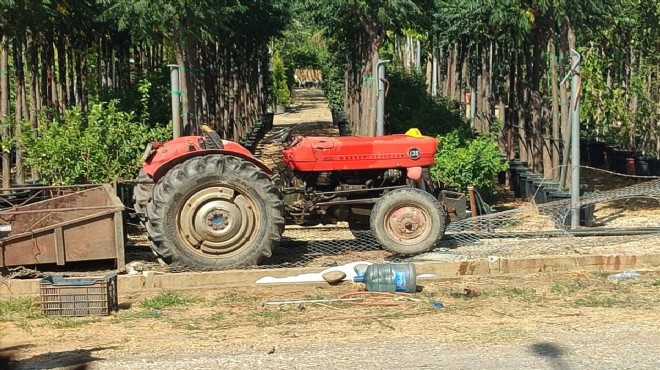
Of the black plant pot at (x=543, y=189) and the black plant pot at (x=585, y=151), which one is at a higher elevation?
the black plant pot at (x=585, y=151)

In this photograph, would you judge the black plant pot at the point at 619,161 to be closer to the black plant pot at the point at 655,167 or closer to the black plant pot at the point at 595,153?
the black plant pot at the point at 595,153

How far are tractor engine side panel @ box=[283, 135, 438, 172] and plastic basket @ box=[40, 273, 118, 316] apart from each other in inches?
126

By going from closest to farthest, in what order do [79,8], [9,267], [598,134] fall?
[9,267] < [79,8] < [598,134]

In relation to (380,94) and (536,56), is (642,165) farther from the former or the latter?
(380,94)

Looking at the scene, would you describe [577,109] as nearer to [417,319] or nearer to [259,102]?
[417,319]

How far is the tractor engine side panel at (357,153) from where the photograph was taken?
10.9 meters

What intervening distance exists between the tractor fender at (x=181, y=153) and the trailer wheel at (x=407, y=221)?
4.37ft

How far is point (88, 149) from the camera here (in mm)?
12773

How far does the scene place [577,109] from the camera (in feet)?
39.9

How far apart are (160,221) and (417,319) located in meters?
3.12

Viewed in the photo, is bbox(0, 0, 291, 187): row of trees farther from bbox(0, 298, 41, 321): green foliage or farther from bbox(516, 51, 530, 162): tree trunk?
bbox(516, 51, 530, 162): tree trunk

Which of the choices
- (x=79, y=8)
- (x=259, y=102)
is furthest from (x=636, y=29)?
(x=259, y=102)

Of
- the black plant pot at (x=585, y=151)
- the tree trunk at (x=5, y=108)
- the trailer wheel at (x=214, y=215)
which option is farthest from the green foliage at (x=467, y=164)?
the black plant pot at (x=585, y=151)

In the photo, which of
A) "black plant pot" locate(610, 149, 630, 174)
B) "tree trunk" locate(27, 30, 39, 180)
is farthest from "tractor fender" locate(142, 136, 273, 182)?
"black plant pot" locate(610, 149, 630, 174)
